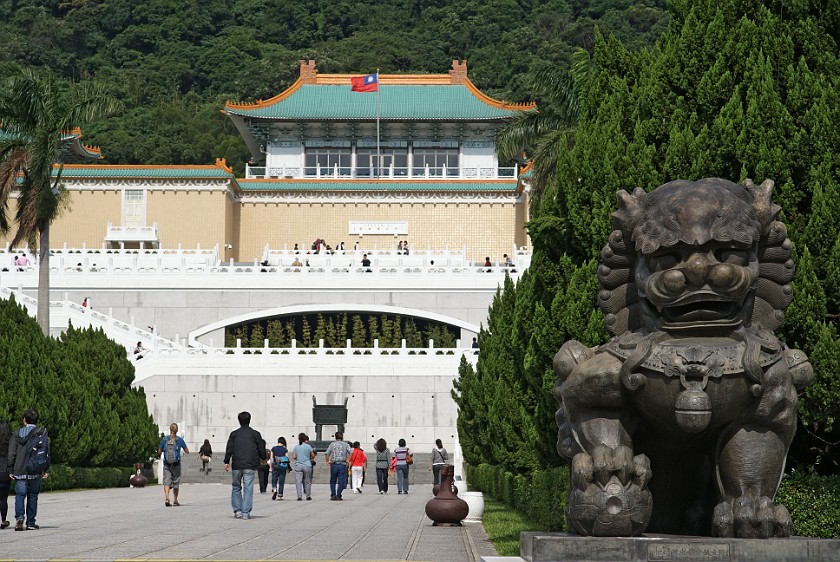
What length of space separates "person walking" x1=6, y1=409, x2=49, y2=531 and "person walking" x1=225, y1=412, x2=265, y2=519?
2.67 metres

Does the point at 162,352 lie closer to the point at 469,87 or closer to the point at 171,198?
the point at 171,198

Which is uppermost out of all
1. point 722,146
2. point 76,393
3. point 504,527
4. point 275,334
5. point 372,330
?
point 372,330

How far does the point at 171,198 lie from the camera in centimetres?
4888

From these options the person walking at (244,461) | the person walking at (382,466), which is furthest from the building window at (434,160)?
the person walking at (244,461)

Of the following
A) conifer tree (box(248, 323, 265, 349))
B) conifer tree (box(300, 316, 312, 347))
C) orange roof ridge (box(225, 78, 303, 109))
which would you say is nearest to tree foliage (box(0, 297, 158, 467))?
conifer tree (box(248, 323, 265, 349))

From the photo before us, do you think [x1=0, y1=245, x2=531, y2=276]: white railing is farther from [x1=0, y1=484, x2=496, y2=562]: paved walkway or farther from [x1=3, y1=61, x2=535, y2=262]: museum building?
[x1=0, y1=484, x2=496, y2=562]: paved walkway

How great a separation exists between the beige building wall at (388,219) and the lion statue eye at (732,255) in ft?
147

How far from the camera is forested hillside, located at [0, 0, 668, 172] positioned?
74625 millimetres

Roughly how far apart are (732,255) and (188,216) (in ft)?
145

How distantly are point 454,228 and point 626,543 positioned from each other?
149ft

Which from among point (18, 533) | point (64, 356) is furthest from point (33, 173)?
point (18, 533)

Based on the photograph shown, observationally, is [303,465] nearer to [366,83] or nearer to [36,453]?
[36,453]

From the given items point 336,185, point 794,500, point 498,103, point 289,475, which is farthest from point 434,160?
point 794,500

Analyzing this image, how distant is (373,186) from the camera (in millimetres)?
50625
